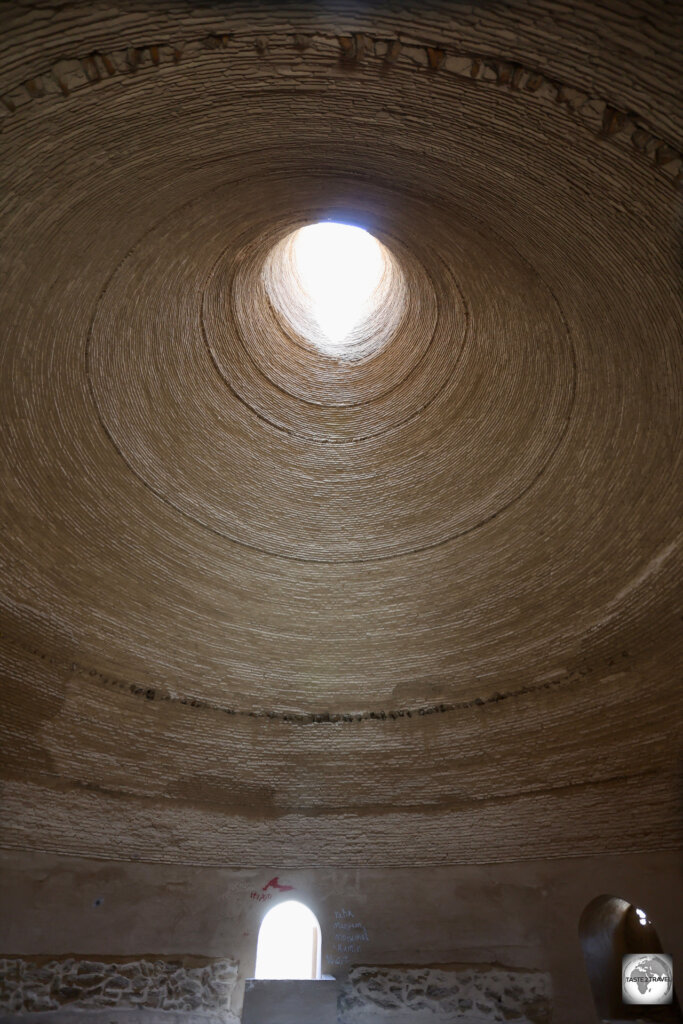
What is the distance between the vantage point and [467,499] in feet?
28.3

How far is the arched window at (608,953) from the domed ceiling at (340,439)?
72cm

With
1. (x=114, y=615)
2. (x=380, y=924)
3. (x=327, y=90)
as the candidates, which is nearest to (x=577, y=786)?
(x=380, y=924)

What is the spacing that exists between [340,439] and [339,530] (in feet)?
3.43

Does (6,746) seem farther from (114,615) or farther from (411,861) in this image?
(411,861)

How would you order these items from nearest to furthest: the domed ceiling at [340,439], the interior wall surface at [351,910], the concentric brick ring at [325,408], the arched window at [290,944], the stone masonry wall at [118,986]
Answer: the domed ceiling at [340,439] → the concentric brick ring at [325,408] → the stone masonry wall at [118,986] → the interior wall surface at [351,910] → the arched window at [290,944]

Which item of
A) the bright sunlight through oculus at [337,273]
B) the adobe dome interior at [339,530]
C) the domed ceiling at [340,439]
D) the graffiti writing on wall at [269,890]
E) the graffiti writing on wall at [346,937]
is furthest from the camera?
the graffiti writing on wall at [269,890]

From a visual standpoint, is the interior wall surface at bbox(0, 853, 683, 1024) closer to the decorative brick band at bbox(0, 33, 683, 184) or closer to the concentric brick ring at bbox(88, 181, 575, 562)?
the concentric brick ring at bbox(88, 181, 575, 562)

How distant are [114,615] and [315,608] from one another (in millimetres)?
2287

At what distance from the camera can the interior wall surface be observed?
26.5ft

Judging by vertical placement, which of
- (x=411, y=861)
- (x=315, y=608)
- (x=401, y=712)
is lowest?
(x=411, y=861)

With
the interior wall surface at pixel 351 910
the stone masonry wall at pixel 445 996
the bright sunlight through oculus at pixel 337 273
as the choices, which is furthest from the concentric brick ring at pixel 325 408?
the stone masonry wall at pixel 445 996

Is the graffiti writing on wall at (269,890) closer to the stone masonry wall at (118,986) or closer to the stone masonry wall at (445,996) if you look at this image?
the stone masonry wall at (118,986)

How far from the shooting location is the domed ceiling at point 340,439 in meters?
4.80

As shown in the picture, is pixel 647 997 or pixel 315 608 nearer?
pixel 647 997
